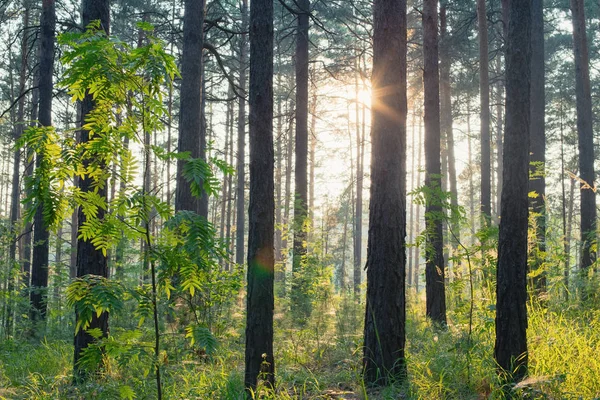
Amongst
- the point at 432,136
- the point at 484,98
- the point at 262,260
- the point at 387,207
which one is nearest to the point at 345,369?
the point at 262,260

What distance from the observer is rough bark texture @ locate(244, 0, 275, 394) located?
529 centimetres

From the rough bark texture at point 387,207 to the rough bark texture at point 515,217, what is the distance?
1.13 meters

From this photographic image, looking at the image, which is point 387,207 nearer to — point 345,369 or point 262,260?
point 262,260

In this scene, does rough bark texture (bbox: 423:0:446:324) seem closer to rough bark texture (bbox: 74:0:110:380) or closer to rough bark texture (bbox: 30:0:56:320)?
→ rough bark texture (bbox: 74:0:110:380)

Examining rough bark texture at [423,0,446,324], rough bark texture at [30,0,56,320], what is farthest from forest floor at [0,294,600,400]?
rough bark texture at [30,0,56,320]

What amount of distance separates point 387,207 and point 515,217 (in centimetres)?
139

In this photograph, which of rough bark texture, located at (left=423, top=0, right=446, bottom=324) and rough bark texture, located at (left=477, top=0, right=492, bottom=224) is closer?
rough bark texture, located at (left=423, top=0, right=446, bottom=324)

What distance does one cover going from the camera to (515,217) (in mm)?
4664

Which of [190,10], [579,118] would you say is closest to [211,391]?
[190,10]

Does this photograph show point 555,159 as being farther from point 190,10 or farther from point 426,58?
point 190,10

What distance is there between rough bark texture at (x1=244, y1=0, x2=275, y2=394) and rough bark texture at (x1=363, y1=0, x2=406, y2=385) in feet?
3.85

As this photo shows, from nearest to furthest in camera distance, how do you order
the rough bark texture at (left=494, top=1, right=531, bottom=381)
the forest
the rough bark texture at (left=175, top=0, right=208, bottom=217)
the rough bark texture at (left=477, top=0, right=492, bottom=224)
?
the forest, the rough bark texture at (left=494, top=1, right=531, bottom=381), the rough bark texture at (left=175, top=0, right=208, bottom=217), the rough bark texture at (left=477, top=0, right=492, bottom=224)

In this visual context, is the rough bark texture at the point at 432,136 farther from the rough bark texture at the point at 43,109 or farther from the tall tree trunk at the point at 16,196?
the tall tree trunk at the point at 16,196

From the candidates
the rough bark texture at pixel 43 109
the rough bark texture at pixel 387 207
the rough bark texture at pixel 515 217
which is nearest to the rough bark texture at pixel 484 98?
the rough bark texture at pixel 387 207
